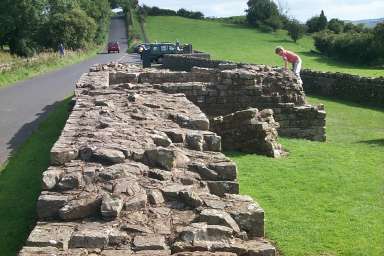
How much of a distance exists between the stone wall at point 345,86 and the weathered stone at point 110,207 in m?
19.7

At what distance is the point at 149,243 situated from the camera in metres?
4.68

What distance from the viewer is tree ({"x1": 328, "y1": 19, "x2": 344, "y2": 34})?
3012 inches

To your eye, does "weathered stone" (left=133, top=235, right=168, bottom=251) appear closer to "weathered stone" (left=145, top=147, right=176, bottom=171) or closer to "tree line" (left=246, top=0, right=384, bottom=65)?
"weathered stone" (left=145, top=147, right=176, bottom=171)

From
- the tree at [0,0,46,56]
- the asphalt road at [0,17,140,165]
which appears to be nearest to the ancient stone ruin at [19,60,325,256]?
the asphalt road at [0,17,140,165]

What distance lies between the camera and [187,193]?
559cm

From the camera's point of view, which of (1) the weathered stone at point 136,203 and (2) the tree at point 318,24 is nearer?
(1) the weathered stone at point 136,203

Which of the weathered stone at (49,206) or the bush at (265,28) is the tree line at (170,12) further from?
the weathered stone at (49,206)

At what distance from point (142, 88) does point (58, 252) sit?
872cm

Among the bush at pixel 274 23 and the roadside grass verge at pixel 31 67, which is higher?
the bush at pixel 274 23

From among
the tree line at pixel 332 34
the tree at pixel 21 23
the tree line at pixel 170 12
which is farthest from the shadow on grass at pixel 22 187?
the tree line at pixel 170 12

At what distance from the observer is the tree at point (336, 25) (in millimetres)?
76500

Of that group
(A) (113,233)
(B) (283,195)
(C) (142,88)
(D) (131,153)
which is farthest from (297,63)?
(A) (113,233)

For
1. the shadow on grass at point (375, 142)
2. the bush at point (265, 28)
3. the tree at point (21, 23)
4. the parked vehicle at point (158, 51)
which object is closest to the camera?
the shadow on grass at point (375, 142)

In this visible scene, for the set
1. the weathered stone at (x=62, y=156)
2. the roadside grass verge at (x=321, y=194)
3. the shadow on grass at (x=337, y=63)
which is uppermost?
the weathered stone at (x=62, y=156)
